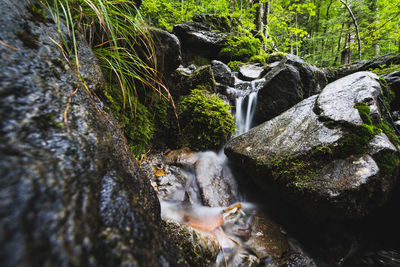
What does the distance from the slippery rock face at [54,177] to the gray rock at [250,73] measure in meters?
6.01

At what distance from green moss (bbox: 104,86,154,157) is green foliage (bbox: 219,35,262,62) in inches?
248

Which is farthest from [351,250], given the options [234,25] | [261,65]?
[234,25]

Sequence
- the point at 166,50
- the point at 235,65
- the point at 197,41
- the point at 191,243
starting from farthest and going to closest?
the point at 197,41 < the point at 235,65 < the point at 166,50 < the point at 191,243

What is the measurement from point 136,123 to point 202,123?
4.38 ft

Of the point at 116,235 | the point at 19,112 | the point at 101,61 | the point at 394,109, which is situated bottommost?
the point at 394,109

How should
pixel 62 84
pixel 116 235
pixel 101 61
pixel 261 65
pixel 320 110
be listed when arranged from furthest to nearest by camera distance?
pixel 261 65, pixel 320 110, pixel 101 61, pixel 62 84, pixel 116 235

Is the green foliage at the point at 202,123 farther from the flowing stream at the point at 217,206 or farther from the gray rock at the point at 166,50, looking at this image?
the gray rock at the point at 166,50

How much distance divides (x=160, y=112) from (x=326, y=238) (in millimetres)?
3146

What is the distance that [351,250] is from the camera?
6.88 ft

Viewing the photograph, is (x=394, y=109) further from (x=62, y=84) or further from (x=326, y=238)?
(x=62, y=84)

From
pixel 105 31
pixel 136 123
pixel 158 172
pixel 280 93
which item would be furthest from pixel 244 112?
pixel 105 31

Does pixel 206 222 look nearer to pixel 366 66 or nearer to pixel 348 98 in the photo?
pixel 348 98

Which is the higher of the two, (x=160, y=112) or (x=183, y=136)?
(x=160, y=112)

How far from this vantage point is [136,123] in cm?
245
